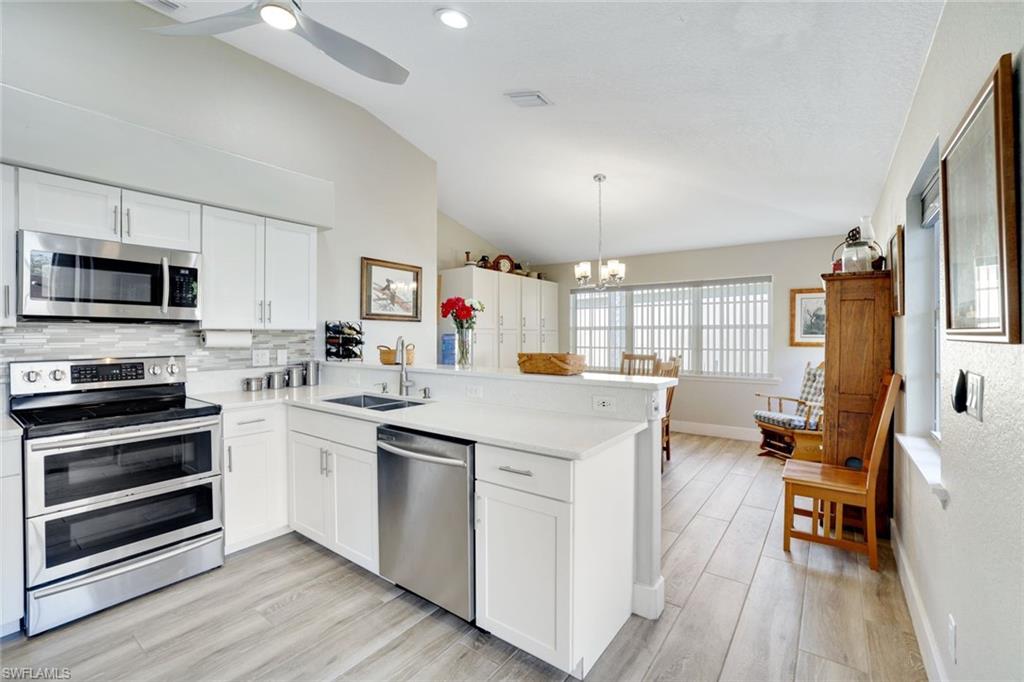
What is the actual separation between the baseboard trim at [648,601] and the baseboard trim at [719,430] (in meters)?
4.10

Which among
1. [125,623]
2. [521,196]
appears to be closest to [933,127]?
[521,196]

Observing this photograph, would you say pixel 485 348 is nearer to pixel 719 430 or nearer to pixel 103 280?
pixel 719 430

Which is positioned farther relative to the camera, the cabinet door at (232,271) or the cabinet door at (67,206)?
the cabinet door at (232,271)

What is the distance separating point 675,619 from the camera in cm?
214

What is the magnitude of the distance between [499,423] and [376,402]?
1.33 meters

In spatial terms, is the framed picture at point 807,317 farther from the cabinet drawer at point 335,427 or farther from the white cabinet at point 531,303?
the cabinet drawer at point 335,427

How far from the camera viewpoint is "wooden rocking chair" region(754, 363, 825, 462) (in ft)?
13.9

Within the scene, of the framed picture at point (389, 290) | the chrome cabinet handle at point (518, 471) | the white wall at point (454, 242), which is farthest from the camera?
the white wall at point (454, 242)

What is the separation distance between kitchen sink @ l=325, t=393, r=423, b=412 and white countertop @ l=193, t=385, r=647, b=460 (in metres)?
0.15

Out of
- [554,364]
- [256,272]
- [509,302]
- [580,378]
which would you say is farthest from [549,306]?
[580,378]

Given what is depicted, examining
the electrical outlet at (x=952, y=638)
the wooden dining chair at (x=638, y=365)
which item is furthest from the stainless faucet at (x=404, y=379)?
the wooden dining chair at (x=638, y=365)

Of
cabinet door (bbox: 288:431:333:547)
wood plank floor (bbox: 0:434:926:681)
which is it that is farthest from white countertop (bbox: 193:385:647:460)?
wood plank floor (bbox: 0:434:926:681)

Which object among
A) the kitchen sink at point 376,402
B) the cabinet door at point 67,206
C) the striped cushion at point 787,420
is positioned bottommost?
the striped cushion at point 787,420

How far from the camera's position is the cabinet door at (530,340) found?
6.62 m
